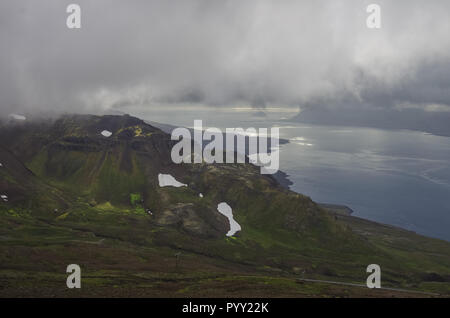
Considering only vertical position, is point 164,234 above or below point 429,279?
above

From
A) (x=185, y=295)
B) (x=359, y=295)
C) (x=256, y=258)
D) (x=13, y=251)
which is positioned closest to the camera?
(x=185, y=295)

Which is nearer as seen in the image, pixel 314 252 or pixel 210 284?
pixel 210 284

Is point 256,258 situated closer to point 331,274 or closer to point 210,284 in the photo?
point 331,274
